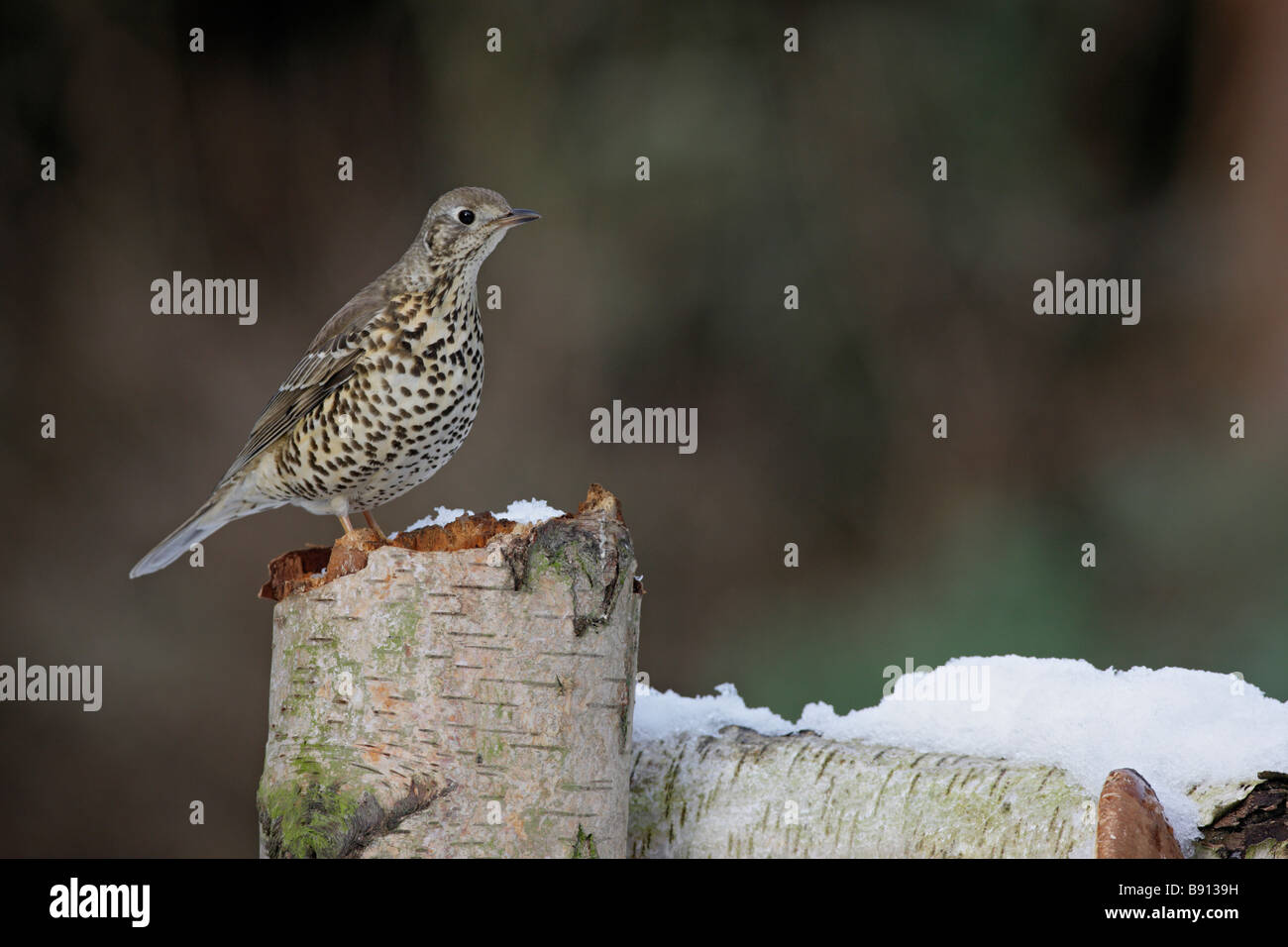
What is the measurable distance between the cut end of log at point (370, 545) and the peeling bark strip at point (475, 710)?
88 millimetres

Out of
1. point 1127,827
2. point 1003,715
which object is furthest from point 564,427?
point 1127,827

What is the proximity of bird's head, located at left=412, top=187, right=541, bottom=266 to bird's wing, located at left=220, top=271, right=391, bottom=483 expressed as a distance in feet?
0.55

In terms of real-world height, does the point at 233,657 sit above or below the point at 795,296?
below

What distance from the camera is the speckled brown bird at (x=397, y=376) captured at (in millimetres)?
2939

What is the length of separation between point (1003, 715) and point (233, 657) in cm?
413

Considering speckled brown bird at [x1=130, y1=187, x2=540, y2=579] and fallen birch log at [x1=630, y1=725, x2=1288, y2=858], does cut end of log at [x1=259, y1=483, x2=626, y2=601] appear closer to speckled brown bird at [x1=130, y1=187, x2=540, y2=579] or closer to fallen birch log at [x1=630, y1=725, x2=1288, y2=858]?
speckled brown bird at [x1=130, y1=187, x2=540, y2=579]

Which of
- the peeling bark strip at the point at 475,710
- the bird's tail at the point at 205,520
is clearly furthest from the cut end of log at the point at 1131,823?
the bird's tail at the point at 205,520

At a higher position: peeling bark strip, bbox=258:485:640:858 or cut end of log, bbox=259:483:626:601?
cut end of log, bbox=259:483:626:601

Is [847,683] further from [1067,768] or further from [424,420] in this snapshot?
[1067,768]

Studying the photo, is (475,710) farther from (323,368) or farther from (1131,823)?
(323,368)

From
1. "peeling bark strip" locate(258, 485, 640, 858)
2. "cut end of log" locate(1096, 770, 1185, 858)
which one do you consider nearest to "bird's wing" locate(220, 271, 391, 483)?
"peeling bark strip" locate(258, 485, 640, 858)

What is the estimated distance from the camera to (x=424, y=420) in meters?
2.93

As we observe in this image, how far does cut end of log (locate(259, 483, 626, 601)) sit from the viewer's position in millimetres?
2205

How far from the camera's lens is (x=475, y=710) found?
205 cm
